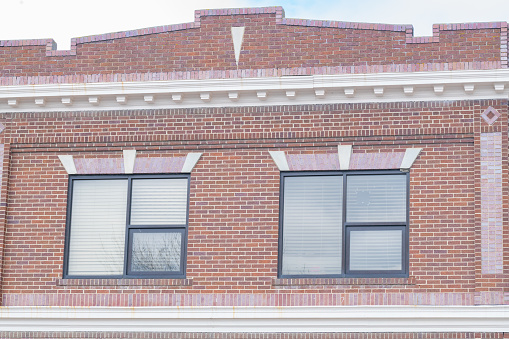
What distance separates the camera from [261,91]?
15.6 metres

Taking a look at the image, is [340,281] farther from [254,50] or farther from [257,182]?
[254,50]

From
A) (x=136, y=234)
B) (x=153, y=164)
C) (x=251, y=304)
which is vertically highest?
(x=153, y=164)

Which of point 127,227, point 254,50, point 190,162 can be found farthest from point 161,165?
point 254,50

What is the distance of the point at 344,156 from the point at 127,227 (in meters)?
3.69

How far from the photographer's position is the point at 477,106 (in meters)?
15.2

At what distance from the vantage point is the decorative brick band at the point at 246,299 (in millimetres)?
14625

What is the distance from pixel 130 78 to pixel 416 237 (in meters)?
5.29

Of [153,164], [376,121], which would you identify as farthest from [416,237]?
[153,164]

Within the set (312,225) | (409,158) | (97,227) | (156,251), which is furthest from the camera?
(97,227)

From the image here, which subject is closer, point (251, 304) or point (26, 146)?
point (251, 304)

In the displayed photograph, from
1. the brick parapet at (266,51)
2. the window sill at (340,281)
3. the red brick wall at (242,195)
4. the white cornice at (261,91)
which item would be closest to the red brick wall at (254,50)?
the brick parapet at (266,51)

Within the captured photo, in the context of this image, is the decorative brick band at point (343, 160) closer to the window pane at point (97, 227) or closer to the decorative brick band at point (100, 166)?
the decorative brick band at point (100, 166)

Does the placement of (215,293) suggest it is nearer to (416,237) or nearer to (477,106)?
(416,237)

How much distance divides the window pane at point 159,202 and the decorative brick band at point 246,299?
1.13 m
